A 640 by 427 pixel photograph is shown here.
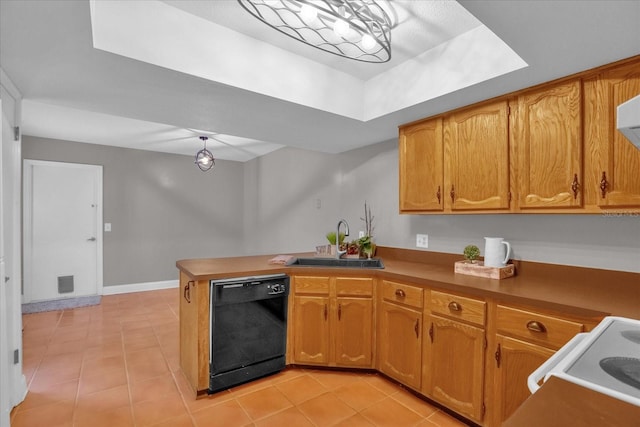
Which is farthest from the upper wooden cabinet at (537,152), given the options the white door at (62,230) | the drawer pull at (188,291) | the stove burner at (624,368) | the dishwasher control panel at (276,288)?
the white door at (62,230)

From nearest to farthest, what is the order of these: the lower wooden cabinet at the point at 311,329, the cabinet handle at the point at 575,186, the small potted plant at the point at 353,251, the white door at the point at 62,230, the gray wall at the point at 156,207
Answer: the cabinet handle at the point at 575,186
the lower wooden cabinet at the point at 311,329
the small potted plant at the point at 353,251
the white door at the point at 62,230
the gray wall at the point at 156,207

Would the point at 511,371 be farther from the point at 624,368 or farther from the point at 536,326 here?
the point at 624,368

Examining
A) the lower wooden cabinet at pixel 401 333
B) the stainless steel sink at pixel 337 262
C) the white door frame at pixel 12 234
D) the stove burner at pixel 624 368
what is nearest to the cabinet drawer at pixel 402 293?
the lower wooden cabinet at pixel 401 333

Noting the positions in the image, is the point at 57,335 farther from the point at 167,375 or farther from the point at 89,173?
the point at 89,173

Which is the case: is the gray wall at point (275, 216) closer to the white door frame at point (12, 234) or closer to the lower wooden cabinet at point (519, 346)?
the lower wooden cabinet at point (519, 346)

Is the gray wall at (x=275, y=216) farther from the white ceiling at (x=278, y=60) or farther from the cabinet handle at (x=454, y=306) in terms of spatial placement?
the white ceiling at (x=278, y=60)

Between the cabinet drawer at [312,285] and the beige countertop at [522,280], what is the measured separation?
6 cm

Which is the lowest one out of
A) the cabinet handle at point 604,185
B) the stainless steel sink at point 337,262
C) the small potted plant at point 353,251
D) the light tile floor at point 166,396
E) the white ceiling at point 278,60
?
the light tile floor at point 166,396

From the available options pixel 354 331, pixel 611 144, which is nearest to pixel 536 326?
pixel 611 144

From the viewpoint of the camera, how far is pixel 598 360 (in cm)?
83

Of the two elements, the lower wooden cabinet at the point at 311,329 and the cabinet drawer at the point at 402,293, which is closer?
the cabinet drawer at the point at 402,293

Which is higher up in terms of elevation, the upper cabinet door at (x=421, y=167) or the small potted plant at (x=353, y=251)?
the upper cabinet door at (x=421, y=167)

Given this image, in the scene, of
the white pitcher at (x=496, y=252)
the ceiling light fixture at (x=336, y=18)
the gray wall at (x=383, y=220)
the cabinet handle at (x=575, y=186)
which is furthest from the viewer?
the white pitcher at (x=496, y=252)

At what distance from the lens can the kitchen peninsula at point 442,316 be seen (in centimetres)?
152
